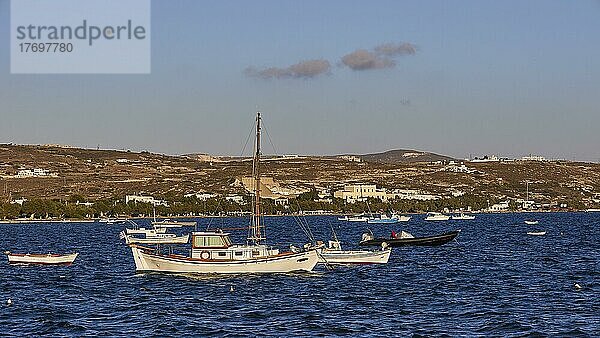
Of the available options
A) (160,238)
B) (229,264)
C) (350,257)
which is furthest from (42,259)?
(160,238)

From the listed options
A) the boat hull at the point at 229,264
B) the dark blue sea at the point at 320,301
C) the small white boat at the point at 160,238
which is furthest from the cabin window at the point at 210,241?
the small white boat at the point at 160,238

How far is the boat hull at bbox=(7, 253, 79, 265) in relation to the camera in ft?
253

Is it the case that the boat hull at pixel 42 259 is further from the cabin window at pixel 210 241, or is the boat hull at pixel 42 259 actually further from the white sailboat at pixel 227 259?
the cabin window at pixel 210 241

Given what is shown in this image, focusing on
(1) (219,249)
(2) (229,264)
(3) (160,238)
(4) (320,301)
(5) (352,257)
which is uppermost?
(1) (219,249)

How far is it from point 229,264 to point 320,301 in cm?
1301

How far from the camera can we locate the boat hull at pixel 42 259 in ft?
253

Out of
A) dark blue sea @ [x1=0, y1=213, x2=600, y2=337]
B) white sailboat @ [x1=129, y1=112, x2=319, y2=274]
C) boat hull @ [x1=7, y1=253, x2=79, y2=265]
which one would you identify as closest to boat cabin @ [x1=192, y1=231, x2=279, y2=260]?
white sailboat @ [x1=129, y1=112, x2=319, y2=274]

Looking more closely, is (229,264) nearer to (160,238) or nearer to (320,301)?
(320,301)

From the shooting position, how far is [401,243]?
10194 cm

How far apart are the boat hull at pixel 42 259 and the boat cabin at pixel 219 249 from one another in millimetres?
18348

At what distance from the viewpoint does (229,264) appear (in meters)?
62.8

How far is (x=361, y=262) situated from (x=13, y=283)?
87.4ft

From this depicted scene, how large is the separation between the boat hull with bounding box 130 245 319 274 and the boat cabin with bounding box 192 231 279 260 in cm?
46

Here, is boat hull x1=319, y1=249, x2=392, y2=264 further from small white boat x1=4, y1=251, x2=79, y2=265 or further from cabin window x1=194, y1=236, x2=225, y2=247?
small white boat x1=4, y1=251, x2=79, y2=265
